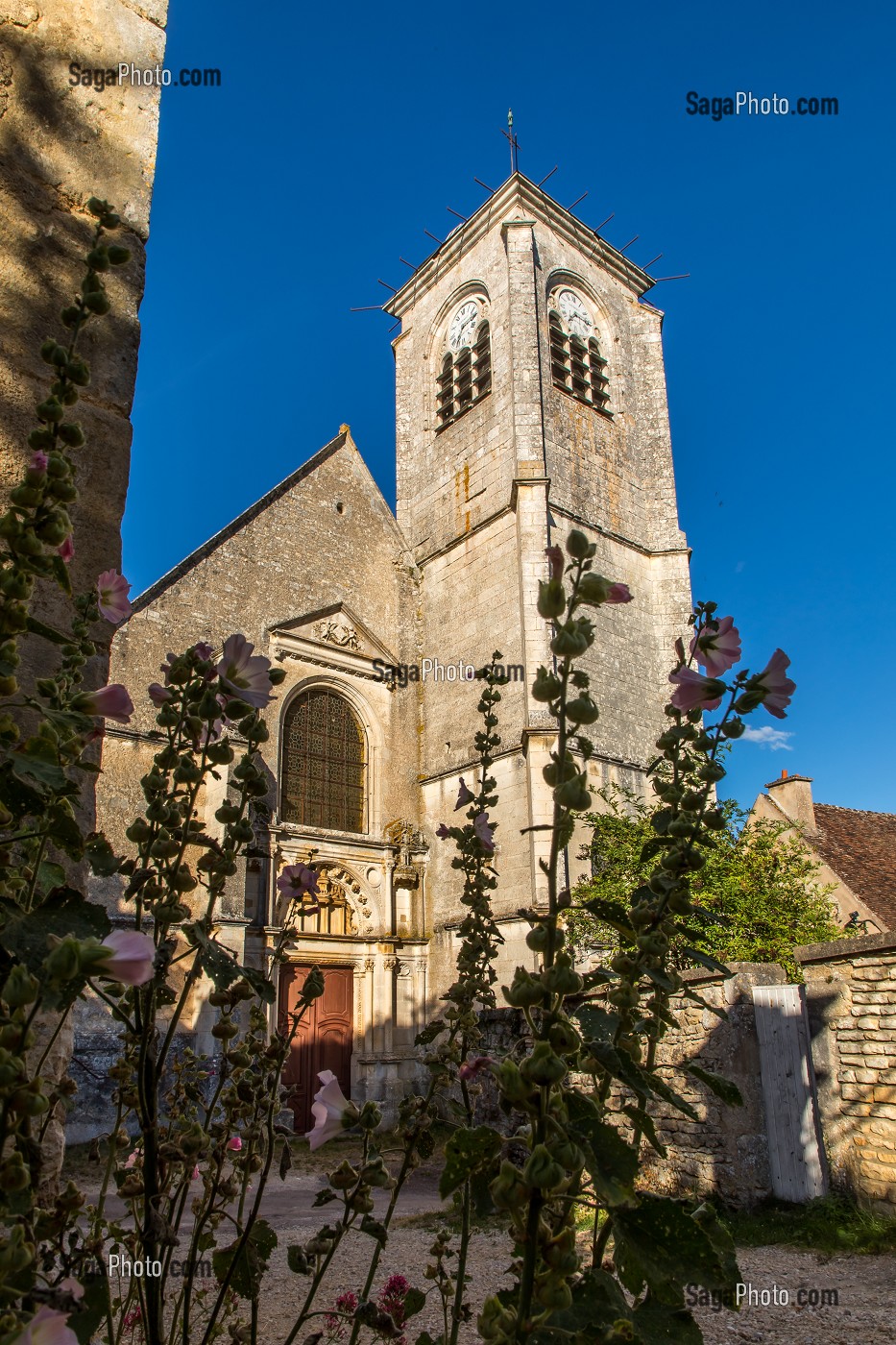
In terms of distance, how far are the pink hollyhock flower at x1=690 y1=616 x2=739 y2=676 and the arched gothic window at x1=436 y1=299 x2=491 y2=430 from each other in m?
15.8

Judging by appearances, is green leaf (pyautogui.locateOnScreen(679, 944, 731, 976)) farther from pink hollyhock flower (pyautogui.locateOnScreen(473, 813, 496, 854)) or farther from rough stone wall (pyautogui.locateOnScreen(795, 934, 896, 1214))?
rough stone wall (pyautogui.locateOnScreen(795, 934, 896, 1214))

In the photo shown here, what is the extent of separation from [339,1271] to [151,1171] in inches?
205

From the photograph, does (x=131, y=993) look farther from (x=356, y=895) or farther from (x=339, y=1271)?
(x=356, y=895)

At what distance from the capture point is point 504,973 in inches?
480

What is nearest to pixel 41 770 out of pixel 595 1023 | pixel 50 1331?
pixel 50 1331

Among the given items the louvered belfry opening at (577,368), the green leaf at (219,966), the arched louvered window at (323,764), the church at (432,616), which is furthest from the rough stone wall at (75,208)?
the louvered belfry opening at (577,368)

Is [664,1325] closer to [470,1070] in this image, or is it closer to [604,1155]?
[604,1155]

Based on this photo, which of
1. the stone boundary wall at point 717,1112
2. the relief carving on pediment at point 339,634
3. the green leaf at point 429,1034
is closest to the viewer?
the green leaf at point 429,1034

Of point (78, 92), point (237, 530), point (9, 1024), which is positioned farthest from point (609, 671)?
point (9, 1024)

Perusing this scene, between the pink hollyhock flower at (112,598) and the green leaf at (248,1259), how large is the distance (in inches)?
41.0

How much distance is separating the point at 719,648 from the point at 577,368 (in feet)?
56.0

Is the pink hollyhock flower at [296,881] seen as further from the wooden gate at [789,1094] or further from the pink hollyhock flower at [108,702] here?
the wooden gate at [789,1094]

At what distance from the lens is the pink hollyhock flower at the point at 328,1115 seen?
143 cm

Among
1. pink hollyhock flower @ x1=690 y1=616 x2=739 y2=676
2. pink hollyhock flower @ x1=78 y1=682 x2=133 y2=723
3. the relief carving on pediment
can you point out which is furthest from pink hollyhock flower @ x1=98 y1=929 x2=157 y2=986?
the relief carving on pediment
